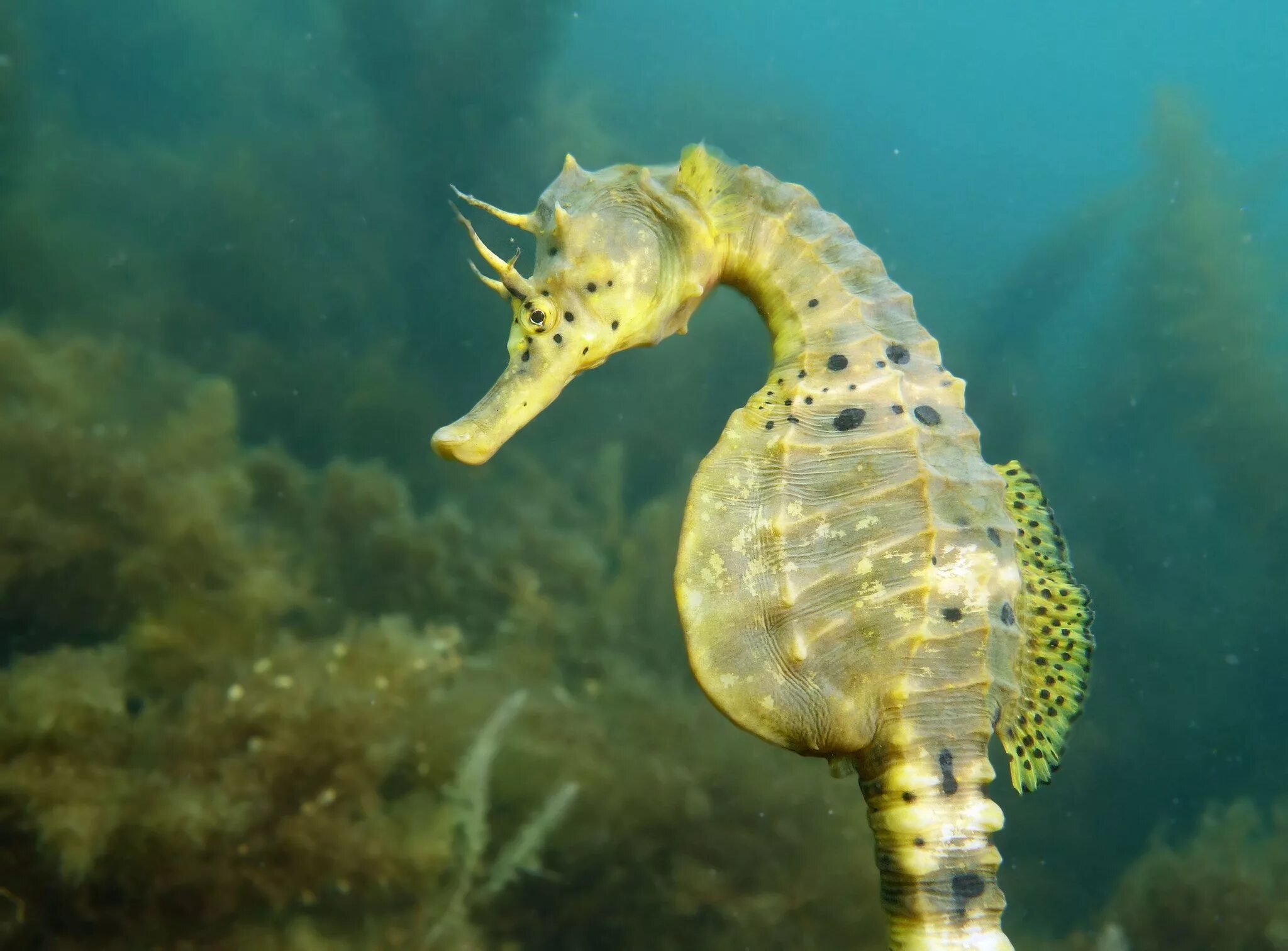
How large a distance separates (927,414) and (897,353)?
0.66 feet

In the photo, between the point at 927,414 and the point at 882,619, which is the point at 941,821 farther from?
the point at 927,414

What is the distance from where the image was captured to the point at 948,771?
2.14 metres

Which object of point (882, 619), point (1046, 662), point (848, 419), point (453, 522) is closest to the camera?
point (882, 619)

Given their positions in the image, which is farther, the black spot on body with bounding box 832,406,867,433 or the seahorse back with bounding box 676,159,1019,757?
the black spot on body with bounding box 832,406,867,433

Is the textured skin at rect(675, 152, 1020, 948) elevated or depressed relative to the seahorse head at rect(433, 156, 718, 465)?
depressed

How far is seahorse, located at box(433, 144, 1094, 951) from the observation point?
83.4 inches

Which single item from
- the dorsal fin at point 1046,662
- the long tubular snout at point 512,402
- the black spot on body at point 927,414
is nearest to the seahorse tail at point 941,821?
the dorsal fin at point 1046,662

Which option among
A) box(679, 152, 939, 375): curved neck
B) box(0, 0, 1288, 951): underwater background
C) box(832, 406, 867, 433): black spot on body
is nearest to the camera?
box(832, 406, 867, 433): black spot on body

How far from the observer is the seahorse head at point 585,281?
2.29 metres

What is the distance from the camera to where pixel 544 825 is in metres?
4.38

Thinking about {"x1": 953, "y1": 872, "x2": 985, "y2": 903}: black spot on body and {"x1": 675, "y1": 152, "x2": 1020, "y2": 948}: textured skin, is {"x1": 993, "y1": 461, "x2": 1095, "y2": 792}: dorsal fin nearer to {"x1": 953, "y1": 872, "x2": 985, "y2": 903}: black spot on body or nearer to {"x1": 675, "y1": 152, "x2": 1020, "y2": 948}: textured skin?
{"x1": 675, "y1": 152, "x2": 1020, "y2": 948}: textured skin

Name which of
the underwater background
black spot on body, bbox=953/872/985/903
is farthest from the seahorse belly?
the underwater background

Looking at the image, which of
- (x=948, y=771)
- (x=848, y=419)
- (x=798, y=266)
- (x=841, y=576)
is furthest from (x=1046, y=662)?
(x=798, y=266)

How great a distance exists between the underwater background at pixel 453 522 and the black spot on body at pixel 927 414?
9.89 ft
